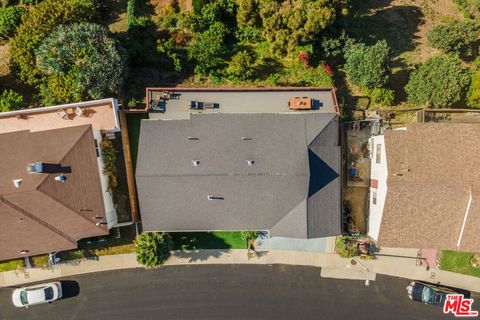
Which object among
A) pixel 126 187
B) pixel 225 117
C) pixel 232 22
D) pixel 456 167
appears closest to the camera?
pixel 456 167

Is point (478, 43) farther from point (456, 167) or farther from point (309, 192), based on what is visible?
point (309, 192)

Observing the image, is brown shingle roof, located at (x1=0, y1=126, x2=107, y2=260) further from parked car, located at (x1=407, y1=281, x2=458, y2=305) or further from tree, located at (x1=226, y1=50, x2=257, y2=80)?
parked car, located at (x1=407, y1=281, x2=458, y2=305)

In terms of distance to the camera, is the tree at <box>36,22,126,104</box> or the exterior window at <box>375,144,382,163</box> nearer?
the tree at <box>36,22,126,104</box>

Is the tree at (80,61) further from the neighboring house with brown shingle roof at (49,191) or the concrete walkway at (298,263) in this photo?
the concrete walkway at (298,263)

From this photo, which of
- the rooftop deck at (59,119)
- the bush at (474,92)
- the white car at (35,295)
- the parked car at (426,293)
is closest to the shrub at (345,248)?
the parked car at (426,293)

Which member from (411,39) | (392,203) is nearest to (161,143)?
(392,203)

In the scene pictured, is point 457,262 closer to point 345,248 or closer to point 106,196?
point 345,248

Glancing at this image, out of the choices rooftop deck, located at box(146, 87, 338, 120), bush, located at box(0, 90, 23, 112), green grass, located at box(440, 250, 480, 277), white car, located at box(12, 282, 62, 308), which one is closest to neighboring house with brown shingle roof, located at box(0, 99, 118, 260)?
bush, located at box(0, 90, 23, 112)
